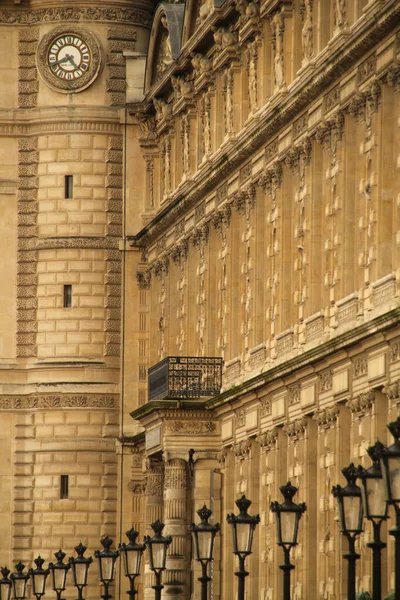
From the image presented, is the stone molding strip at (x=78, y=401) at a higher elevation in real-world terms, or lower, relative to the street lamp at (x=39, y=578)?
higher

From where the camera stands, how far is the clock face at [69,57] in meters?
79.5

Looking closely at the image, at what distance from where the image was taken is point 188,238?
233ft

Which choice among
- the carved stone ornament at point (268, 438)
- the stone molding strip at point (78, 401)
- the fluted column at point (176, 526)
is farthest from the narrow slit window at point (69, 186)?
the carved stone ornament at point (268, 438)

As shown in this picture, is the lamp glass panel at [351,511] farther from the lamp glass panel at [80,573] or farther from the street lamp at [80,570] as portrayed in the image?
the lamp glass panel at [80,573]

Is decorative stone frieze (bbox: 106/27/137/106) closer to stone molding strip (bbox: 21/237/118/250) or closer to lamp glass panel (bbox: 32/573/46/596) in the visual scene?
stone molding strip (bbox: 21/237/118/250)

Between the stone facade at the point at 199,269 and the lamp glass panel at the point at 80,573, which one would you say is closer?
the stone facade at the point at 199,269

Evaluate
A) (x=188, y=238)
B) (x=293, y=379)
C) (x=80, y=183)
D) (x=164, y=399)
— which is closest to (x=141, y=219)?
(x=80, y=183)

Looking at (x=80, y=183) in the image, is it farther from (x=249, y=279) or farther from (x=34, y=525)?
(x=249, y=279)

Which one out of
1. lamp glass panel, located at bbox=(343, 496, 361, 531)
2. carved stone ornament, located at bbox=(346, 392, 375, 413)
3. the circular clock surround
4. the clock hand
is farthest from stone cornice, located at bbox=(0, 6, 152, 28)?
lamp glass panel, located at bbox=(343, 496, 361, 531)

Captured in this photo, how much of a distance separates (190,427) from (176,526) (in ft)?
8.52

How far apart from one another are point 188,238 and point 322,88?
16.2m

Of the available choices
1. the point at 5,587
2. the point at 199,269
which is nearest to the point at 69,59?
the point at 199,269

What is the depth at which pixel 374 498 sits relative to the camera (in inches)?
1293

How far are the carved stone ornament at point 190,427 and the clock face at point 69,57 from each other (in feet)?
56.5
